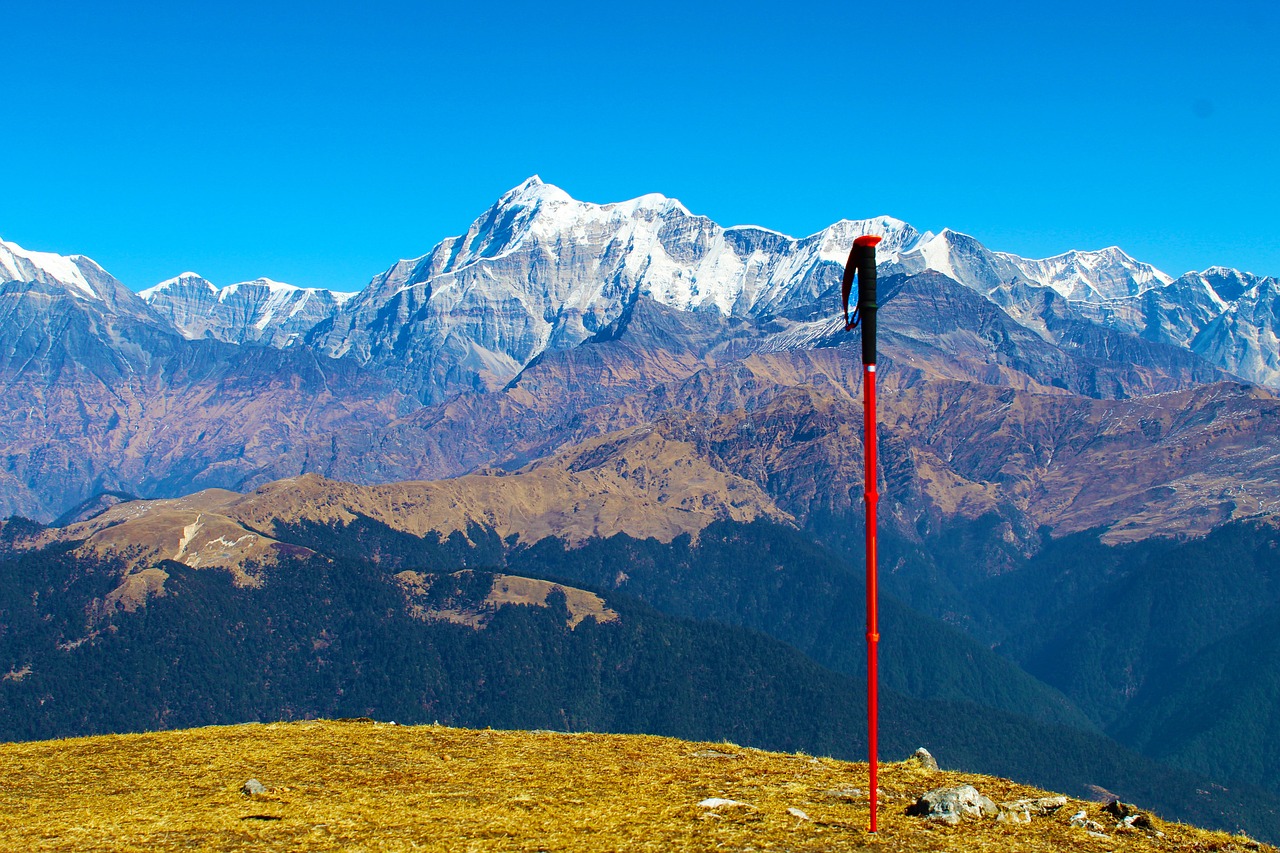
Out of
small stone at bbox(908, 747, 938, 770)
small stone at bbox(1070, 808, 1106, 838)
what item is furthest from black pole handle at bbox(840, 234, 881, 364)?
small stone at bbox(908, 747, 938, 770)

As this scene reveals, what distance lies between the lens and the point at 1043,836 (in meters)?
34.8

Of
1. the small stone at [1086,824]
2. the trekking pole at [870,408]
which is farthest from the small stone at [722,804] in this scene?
the small stone at [1086,824]

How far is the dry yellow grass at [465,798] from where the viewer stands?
113 ft

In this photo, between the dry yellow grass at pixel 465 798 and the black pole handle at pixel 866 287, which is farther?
the dry yellow grass at pixel 465 798

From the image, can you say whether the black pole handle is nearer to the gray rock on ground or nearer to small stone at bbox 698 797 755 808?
the gray rock on ground

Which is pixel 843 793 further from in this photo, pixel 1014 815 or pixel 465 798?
pixel 465 798

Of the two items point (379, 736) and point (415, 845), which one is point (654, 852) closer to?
point (415, 845)

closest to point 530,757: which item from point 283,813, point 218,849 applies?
point 283,813

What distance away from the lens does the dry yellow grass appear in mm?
34562

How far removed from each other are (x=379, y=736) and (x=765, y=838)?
2651 centimetres

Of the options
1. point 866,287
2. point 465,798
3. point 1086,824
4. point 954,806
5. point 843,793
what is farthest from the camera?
point 465,798

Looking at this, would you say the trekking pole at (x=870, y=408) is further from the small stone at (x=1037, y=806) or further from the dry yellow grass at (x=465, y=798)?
the small stone at (x=1037, y=806)

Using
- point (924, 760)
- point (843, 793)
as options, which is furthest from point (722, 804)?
point (924, 760)

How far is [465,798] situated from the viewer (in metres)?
40.6
